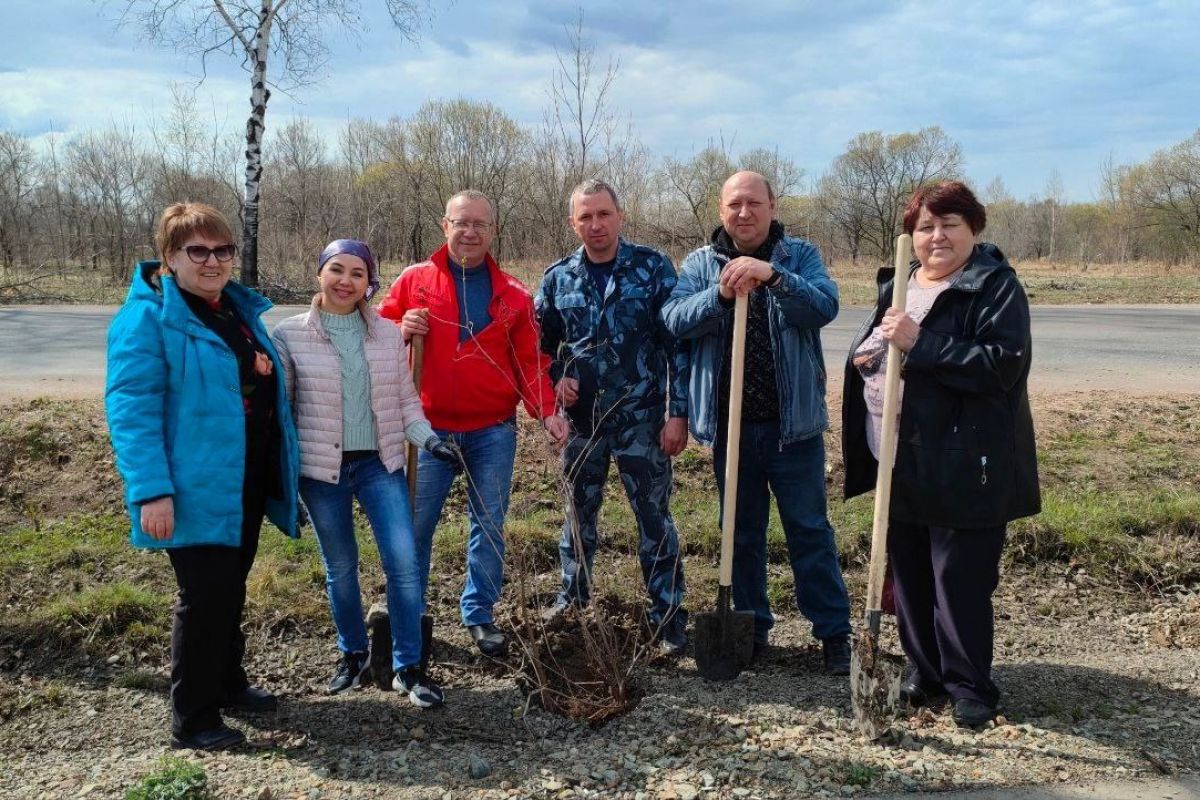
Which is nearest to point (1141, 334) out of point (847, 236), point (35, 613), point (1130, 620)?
point (1130, 620)

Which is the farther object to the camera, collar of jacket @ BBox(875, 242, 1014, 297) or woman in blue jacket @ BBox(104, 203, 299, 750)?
collar of jacket @ BBox(875, 242, 1014, 297)

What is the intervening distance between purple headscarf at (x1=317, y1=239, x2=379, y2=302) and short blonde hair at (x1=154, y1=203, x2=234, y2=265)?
0.36 m

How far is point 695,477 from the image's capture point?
240 inches

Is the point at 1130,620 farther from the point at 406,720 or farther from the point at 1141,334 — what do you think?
the point at 1141,334

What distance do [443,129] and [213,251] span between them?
25525mm

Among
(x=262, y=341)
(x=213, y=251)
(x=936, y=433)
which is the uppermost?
→ (x=213, y=251)

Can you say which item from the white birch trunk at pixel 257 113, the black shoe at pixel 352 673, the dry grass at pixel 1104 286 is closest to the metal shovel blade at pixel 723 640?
the black shoe at pixel 352 673

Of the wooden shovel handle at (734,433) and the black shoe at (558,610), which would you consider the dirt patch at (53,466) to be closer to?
the black shoe at (558,610)

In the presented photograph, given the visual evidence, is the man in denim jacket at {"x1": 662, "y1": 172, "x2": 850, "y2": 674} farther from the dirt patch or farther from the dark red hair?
the dirt patch

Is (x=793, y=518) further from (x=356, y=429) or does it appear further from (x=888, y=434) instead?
(x=356, y=429)

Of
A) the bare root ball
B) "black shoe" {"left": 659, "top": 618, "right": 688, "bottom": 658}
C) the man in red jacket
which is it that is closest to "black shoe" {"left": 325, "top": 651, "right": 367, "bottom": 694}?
the man in red jacket

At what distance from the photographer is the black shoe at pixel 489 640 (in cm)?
390

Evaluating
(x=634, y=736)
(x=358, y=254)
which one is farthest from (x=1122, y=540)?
(x=358, y=254)

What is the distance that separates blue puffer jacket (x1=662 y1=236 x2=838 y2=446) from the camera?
3.38 metres
